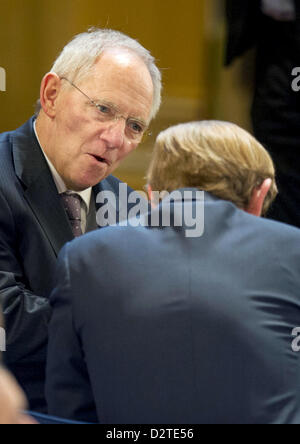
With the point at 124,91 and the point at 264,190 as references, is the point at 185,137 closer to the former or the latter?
the point at 264,190

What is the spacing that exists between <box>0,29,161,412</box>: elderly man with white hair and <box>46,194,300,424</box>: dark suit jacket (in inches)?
16.8

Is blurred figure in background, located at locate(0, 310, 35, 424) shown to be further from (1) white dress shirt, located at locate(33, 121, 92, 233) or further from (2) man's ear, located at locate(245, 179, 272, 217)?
(1) white dress shirt, located at locate(33, 121, 92, 233)

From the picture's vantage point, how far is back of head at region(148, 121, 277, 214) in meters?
1.59

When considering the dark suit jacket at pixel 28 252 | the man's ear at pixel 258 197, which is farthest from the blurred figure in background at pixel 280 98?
the man's ear at pixel 258 197

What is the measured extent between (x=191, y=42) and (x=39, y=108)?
5.97 ft

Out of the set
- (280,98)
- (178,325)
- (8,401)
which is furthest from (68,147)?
(280,98)

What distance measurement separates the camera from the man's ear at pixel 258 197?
5.39 feet

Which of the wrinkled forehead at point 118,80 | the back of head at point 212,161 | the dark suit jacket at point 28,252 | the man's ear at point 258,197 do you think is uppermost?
the wrinkled forehead at point 118,80

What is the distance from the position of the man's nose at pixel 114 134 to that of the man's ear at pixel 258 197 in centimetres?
59

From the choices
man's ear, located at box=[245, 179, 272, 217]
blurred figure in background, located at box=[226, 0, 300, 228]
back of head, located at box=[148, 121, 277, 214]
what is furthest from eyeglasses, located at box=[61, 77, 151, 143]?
blurred figure in background, located at box=[226, 0, 300, 228]

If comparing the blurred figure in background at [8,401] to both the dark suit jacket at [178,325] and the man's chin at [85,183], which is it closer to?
the dark suit jacket at [178,325]

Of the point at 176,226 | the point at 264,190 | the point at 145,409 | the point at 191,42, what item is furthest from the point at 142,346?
the point at 191,42

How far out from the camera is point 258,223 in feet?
5.05

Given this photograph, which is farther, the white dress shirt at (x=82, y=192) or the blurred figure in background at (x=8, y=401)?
the white dress shirt at (x=82, y=192)
